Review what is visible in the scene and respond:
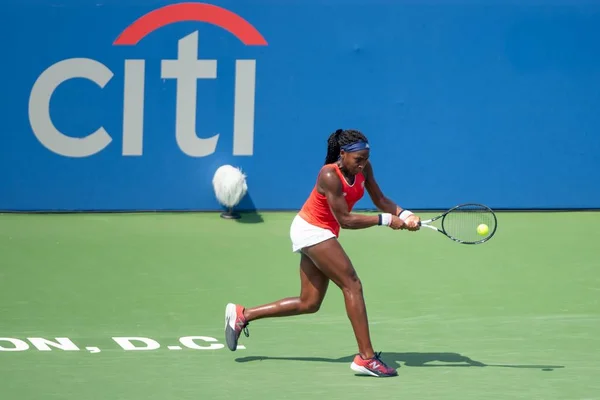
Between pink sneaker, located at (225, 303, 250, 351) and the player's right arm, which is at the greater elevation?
the player's right arm

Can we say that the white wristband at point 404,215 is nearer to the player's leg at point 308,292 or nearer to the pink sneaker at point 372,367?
the player's leg at point 308,292

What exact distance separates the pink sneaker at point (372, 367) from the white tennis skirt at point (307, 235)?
870 millimetres

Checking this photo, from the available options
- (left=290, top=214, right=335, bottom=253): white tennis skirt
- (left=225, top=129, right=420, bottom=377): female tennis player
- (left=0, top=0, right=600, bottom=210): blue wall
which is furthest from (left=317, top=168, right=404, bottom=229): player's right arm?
(left=0, top=0, right=600, bottom=210): blue wall

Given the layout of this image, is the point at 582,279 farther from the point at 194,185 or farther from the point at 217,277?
the point at 194,185

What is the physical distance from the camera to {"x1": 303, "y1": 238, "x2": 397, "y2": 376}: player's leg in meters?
8.62

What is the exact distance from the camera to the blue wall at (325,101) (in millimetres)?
13641

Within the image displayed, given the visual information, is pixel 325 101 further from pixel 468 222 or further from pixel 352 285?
pixel 352 285

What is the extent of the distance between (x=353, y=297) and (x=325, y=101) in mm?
5530

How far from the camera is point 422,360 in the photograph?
9164mm

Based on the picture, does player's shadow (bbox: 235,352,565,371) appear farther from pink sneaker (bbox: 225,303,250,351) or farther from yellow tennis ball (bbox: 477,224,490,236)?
→ yellow tennis ball (bbox: 477,224,490,236)

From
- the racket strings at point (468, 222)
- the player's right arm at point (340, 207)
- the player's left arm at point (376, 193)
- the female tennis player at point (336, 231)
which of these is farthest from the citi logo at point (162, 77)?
the player's right arm at point (340, 207)

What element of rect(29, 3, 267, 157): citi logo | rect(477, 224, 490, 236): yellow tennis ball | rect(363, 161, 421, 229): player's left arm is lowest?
rect(477, 224, 490, 236): yellow tennis ball

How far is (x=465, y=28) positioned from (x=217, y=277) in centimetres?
435

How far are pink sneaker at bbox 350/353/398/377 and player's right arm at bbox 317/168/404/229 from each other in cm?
92
